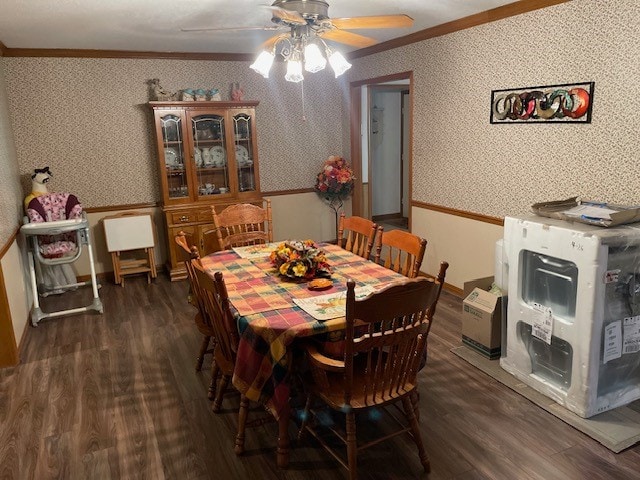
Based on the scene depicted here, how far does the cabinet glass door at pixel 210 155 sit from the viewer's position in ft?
16.5

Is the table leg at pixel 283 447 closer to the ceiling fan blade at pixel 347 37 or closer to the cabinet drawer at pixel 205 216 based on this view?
the ceiling fan blade at pixel 347 37

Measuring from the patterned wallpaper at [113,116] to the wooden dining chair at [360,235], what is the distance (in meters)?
2.30

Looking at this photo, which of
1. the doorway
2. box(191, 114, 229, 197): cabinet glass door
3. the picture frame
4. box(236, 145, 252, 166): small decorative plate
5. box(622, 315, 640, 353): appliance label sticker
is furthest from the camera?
the doorway

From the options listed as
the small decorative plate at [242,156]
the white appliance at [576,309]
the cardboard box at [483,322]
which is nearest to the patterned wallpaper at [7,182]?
the small decorative plate at [242,156]

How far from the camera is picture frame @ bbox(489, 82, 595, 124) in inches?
120

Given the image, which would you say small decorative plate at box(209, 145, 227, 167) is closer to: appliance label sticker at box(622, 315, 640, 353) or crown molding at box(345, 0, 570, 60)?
crown molding at box(345, 0, 570, 60)

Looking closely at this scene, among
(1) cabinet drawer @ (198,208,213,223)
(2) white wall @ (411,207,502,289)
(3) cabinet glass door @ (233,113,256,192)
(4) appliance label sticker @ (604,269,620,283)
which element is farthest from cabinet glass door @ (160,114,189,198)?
(4) appliance label sticker @ (604,269,620,283)

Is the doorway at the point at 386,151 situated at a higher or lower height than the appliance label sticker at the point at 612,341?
higher

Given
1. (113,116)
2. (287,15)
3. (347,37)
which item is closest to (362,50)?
(347,37)

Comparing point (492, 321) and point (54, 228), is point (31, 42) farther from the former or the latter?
point (492, 321)

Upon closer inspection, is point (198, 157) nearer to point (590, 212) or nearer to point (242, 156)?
point (242, 156)

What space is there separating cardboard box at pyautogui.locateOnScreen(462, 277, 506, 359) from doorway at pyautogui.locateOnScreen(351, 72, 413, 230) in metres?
3.03

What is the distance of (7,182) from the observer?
387 centimetres

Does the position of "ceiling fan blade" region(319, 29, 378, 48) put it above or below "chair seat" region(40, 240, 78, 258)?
above
